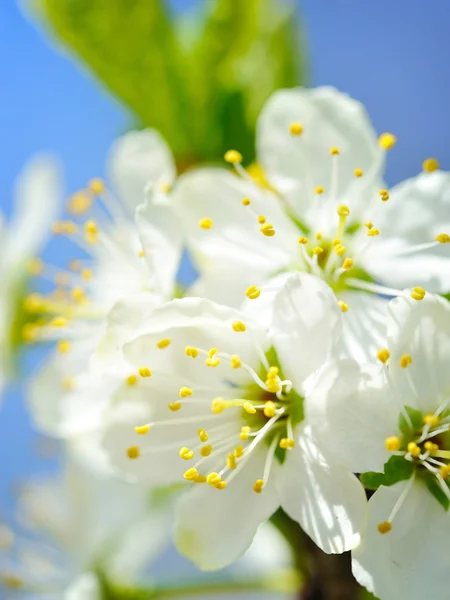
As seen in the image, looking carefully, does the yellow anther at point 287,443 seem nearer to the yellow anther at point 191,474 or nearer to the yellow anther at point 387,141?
the yellow anther at point 191,474

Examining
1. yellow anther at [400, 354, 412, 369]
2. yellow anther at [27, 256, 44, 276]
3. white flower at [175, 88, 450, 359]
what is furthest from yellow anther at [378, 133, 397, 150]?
yellow anther at [27, 256, 44, 276]

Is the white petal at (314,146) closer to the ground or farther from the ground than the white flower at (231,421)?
farther from the ground

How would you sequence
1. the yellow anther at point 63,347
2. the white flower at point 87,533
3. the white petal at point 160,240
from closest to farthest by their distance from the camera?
the white petal at point 160,240, the yellow anther at point 63,347, the white flower at point 87,533

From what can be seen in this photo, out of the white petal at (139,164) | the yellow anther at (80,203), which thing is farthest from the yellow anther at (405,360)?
the yellow anther at (80,203)

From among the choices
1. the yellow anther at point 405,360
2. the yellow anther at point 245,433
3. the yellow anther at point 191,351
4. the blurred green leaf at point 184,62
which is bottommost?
the yellow anther at point 245,433

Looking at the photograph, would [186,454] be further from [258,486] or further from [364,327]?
[364,327]

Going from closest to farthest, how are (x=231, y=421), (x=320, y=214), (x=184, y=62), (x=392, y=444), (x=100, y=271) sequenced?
(x=392, y=444)
(x=231, y=421)
(x=320, y=214)
(x=100, y=271)
(x=184, y=62)

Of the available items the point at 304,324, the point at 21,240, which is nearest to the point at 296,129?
the point at 304,324
